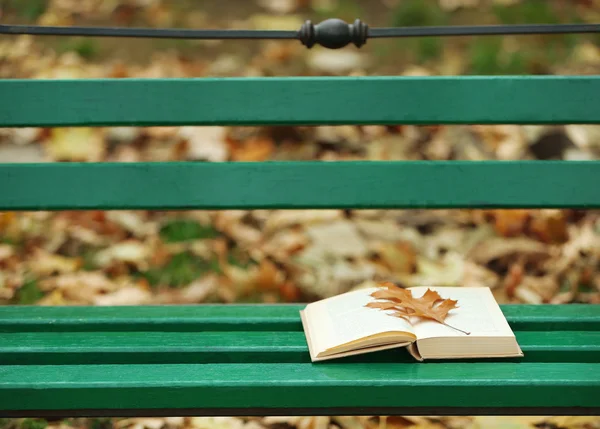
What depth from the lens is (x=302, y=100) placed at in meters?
1.97

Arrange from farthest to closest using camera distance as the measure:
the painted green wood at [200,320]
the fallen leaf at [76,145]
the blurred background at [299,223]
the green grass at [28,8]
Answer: the green grass at [28,8] < the fallen leaf at [76,145] < the blurred background at [299,223] < the painted green wood at [200,320]

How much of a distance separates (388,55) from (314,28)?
2.07 metres

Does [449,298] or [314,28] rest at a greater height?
[314,28]

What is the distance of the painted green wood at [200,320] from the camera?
181 centimetres

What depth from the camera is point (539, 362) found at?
166 centimetres

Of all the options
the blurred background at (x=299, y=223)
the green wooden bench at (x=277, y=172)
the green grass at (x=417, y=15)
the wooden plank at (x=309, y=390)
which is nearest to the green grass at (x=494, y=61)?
the blurred background at (x=299, y=223)

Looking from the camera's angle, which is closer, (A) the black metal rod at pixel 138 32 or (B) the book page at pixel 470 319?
(B) the book page at pixel 470 319

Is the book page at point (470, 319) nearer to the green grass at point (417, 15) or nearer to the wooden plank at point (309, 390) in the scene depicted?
the wooden plank at point (309, 390)

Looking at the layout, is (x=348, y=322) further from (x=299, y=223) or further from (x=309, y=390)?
(x=299, y=223)

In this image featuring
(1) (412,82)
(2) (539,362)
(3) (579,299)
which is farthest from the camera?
(3) (579,299)

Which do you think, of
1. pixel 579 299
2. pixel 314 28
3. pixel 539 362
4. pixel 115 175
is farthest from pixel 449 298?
pixel 579 299

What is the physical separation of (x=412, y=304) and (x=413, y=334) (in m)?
0.14

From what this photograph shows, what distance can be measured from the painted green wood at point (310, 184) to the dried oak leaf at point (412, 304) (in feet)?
1.01

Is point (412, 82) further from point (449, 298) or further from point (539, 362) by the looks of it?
point (539, 362)
